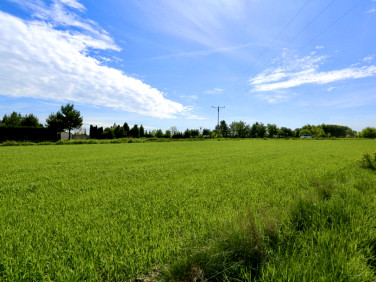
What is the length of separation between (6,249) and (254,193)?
166 inches

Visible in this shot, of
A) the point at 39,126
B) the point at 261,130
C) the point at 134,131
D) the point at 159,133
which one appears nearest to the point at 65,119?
the point at 39,126

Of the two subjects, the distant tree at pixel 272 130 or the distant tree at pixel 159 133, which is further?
the distant tree at pixel 272 130

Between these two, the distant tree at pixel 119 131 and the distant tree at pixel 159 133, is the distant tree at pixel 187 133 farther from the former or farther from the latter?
the distant tree at pixel 119 131

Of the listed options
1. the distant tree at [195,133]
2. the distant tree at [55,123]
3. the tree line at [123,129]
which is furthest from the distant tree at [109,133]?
the distant tree at [195,133]

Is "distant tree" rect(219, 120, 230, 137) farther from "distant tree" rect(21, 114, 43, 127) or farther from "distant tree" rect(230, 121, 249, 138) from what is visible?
"distant tree" rect(21, 114, 43, 127)

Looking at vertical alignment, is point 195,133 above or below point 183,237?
above

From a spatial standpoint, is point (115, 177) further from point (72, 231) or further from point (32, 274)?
point (32, 274)

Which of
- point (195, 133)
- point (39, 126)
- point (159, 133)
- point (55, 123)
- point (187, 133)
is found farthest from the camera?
point (159, 133)

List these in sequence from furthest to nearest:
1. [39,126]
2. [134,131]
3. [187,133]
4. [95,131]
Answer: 1. [187,133]
2. [134,131]
3. [95,131]
4. [39,126]

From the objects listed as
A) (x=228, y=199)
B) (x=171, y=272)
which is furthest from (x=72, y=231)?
(x=228, y=199)

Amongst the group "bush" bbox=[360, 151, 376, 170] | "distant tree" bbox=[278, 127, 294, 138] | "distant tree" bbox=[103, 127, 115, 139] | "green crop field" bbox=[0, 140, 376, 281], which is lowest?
"green crop field" bbox=[0, 140, 376, 281]

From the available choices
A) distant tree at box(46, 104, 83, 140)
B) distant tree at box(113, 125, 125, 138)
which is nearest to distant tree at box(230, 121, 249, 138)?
distant tree at box(113, 125, 125, 138)

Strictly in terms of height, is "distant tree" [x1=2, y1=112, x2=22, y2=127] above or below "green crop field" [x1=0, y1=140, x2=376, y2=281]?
above

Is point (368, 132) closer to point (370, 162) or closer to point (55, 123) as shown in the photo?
point (370, 162)
